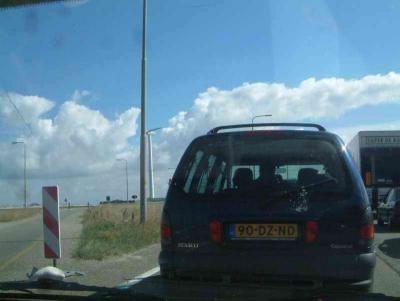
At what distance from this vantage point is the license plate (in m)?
5.38

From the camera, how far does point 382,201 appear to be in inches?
927

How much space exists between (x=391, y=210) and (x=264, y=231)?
16.9 m

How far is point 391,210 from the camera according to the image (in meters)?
21.2

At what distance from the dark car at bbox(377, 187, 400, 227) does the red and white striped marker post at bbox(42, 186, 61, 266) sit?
1373 cm

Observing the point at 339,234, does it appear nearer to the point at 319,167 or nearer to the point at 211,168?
the point at 319,167

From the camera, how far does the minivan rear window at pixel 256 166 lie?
5609 mm

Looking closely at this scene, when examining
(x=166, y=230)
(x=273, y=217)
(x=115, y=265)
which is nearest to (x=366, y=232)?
(x=273, y=217)

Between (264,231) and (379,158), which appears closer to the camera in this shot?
(264,231)

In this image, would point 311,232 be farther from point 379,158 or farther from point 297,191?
point 379,158

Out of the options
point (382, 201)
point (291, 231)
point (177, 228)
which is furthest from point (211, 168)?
point (382, 201)

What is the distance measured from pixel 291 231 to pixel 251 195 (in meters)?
0.46

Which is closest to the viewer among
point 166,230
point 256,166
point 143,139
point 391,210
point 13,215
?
point 166,230

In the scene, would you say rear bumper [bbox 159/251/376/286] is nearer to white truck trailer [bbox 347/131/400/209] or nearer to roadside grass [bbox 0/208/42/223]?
white truck trailer [bbox 347/131/400/209]

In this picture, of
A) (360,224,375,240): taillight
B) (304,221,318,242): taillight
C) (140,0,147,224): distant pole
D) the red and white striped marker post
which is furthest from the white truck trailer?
(304,221,318,242): taillight
